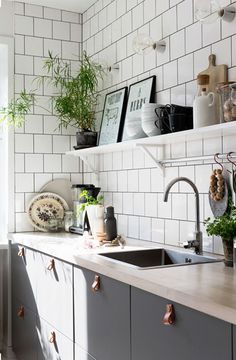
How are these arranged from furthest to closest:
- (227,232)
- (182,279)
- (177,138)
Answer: (177,138) → (227,232) → (182,279)

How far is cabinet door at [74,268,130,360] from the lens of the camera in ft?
6.86

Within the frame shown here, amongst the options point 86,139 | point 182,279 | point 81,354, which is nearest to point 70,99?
point 86,139

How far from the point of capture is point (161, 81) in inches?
118

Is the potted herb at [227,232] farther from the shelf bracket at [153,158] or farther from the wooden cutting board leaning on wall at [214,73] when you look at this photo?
the shelf bracket at [153,158]

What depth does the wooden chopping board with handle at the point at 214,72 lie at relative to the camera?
8.01 ft

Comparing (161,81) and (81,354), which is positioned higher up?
(161,81)

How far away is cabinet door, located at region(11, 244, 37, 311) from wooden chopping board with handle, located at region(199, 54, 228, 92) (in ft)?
5.05

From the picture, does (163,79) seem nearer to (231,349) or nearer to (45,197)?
(45,197)

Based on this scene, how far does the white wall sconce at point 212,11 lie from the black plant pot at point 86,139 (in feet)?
4.62

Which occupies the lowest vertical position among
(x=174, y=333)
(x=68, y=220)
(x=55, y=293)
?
(x=55, y=293)

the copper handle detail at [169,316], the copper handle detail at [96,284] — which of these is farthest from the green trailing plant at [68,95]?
the copper handle detail at [169,316]

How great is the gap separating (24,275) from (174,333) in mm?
1880

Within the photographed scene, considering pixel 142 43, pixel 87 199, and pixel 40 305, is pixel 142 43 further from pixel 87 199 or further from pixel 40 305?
pixel 40 305

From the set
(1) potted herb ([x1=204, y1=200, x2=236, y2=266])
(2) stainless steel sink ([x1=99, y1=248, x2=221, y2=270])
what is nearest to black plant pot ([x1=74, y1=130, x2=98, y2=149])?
(2) stainless steel sink ([x1=99, y1=248, x2=221, y2=270])
